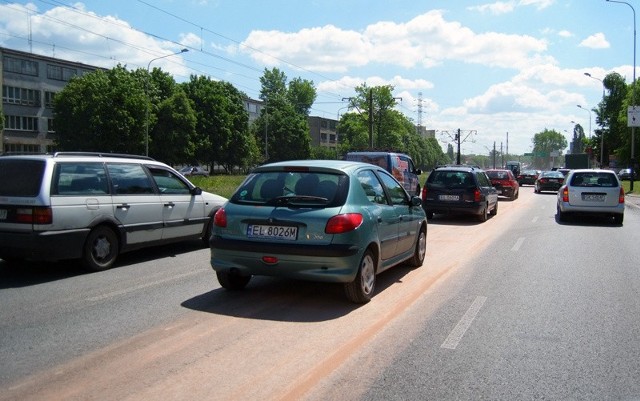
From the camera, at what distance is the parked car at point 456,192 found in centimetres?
1630

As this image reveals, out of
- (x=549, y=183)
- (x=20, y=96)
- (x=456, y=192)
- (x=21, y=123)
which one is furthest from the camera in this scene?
(x=21, y=123)

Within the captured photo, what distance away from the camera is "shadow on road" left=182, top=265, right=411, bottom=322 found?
Result: 235 inches

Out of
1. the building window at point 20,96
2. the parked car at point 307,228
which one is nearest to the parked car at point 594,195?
the parked car at point 307,228

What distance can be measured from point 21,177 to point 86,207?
2.99 feet

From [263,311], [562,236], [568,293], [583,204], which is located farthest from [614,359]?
[583,204]

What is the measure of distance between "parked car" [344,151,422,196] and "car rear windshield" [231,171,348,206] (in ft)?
47.3

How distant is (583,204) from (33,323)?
15.2 metres

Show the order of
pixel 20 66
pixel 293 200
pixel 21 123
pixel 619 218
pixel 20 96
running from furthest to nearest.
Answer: pixel 21 123 < pixel 20 96 < pixel 20 66 < pixel 619 218 < pixel 293 200

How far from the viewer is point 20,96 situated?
63750mm

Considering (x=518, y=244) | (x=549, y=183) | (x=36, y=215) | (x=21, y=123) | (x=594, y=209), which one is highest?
(x=21, y=123)

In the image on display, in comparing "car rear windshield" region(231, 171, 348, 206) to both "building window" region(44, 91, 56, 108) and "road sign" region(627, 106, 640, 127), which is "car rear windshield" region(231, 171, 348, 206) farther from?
"building window" region(44, 91, 56, 108)

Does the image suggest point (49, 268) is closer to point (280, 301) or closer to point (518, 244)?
point (280, 301)

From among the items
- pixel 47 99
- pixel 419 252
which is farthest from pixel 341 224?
pixel 47 99

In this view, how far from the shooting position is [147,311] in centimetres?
604
